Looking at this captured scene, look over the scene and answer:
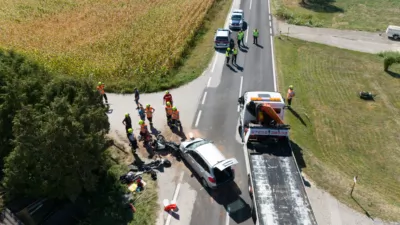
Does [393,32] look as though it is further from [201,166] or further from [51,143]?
[51,143]

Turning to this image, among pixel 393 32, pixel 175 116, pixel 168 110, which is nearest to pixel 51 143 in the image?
pixel 175 116

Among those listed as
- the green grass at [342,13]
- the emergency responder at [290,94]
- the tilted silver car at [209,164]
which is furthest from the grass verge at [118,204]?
the green grass at [342,13]

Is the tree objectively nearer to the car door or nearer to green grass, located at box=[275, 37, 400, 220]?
the car door

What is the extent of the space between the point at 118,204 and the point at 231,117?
34.4 feet

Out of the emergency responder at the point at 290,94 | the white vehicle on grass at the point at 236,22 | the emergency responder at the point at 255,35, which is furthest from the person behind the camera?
the white vehicle on grass at the point at 236,22

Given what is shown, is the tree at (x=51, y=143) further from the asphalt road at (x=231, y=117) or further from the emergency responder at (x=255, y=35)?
the emergency responder at (x=255, y=35)

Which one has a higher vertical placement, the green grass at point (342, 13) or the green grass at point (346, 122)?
the green grass at point (342, 13)

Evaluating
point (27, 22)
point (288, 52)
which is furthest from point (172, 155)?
point (27, 22)

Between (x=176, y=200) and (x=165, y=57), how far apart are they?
18.1 m

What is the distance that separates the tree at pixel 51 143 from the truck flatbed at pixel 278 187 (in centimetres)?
793

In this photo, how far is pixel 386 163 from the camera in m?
19.8

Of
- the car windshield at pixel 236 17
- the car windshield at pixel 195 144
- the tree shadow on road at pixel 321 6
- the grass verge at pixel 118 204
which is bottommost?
the grass verge at pixel 118 204

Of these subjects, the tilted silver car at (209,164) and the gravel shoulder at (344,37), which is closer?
the tilted silver car at (209,164)

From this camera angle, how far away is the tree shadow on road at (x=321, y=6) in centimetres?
4925
